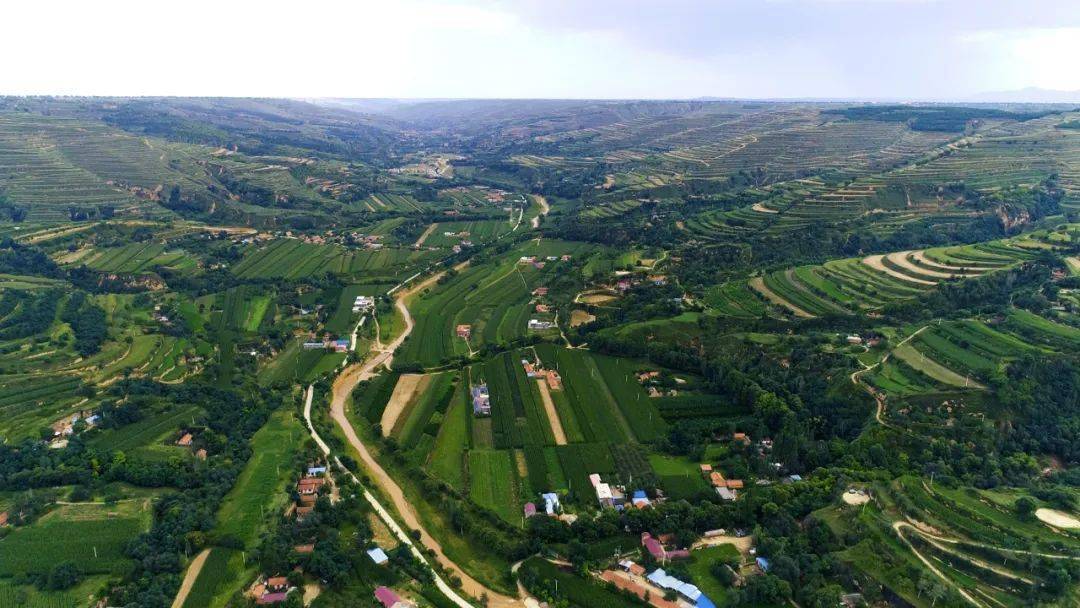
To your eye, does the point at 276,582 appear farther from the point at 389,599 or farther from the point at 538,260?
the point at 538,260

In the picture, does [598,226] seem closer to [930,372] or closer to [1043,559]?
[930,372]

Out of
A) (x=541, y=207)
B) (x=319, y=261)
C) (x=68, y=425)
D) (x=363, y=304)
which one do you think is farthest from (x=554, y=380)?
(x=541, y=207)

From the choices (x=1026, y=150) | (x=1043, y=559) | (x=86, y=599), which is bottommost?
(x=86, y=599)

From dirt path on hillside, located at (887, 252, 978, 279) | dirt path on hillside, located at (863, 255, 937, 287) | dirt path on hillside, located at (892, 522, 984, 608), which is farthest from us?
dirt path on hillside, located at (887, 252, 978, 279)

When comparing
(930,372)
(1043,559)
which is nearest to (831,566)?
(1043,559)

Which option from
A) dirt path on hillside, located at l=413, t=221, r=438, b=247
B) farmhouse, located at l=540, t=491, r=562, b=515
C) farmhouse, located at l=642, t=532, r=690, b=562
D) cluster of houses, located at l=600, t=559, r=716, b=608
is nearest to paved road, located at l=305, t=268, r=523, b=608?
cluster of houses, located at l=600, t=559, r=716, b=608

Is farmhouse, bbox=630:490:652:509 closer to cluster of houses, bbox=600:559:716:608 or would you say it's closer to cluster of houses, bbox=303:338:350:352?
cluster of houses, bbox=600:559:716:608
